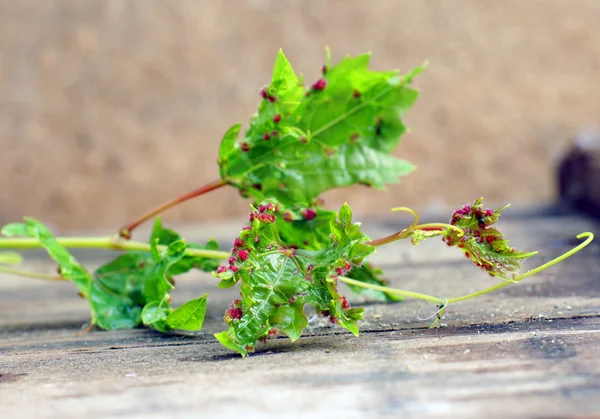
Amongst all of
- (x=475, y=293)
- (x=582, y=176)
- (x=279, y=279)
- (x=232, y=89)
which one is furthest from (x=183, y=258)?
(x=232, y=89)

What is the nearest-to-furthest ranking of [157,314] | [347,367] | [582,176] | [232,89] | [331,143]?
[347,367] → [157,314] → [331,143] → [582,176] → [232,89]

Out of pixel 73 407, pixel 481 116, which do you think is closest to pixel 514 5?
pixel 481 116

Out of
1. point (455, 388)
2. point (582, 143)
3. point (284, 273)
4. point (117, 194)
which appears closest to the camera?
point (455, 388)

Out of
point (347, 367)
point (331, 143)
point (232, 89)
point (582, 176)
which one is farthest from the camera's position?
point (232, 89)

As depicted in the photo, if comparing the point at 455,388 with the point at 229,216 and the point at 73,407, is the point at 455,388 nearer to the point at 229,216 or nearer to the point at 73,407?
the point at 73,407

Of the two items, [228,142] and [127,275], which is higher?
[228,142]

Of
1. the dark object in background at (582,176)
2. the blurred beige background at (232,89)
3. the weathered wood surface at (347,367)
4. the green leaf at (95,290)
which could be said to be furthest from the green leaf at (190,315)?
the blurred beige background at (232,89)

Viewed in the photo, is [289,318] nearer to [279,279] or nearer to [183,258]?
[279,279]

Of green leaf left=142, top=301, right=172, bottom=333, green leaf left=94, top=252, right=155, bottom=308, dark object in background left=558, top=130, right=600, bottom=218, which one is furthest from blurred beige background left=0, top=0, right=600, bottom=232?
green leaf left=142, top=301, right=172, bottom=333
